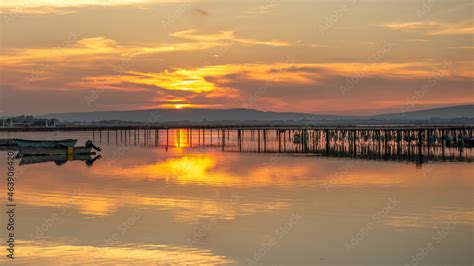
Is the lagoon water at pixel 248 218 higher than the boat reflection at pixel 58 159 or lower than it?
higher

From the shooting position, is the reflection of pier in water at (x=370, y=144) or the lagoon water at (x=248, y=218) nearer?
the lagoon water at (x=248, y=218)

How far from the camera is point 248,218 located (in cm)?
2295

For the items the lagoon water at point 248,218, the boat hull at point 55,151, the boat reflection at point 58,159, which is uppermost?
the lagoon water at point 248,218

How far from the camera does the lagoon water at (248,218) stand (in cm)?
1780

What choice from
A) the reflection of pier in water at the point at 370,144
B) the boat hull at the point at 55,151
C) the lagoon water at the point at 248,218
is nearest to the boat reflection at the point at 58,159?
the boat hull at the point at 55,151

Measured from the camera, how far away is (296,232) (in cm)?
2073

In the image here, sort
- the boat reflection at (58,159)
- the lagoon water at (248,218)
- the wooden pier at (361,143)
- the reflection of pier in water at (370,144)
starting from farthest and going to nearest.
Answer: the wooden pier at (361,143), the reflection of pier in water at (370,144), the boat reflection at (58,159), the lagoon water at (248,218)

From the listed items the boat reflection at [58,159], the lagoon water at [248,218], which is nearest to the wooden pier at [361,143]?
the boat reflection at [58,159]

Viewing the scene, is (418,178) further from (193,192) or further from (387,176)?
(193,192)

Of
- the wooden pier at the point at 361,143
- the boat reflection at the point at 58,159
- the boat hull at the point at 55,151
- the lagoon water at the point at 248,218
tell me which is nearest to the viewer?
the lagoon water at the point at 248,218

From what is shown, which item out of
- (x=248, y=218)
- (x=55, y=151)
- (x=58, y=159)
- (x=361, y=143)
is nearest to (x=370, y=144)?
(x=361, y=143)

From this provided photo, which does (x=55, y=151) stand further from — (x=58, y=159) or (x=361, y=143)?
(x=361, y=143)

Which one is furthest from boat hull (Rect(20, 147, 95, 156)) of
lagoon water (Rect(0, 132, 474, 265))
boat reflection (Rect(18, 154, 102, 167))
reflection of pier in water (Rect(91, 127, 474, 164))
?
lagoon water (Rect(0, 132, 474, 265))

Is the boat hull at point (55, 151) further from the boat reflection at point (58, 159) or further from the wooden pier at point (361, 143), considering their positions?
the wooden pier at point (361, 143)
